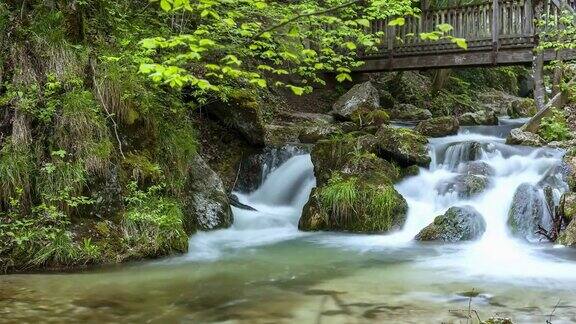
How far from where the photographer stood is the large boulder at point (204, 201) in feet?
26.7

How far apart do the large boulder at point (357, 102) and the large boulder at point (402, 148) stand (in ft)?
11.7

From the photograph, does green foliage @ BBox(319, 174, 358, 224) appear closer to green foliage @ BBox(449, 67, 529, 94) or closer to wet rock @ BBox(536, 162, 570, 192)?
wet rock @ BBox(536, 162, 570, 192)

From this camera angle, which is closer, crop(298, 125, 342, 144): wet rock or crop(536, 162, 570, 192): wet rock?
crop(536, 162, 570, 192): wet rock

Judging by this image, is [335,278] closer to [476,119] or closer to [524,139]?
[524,139]

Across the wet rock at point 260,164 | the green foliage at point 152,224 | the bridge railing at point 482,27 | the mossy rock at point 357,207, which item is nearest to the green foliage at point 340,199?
the mossy rock at point 357,207

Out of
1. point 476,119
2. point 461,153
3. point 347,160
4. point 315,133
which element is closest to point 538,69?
point 476,119

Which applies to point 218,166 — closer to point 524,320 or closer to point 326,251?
point 326,251

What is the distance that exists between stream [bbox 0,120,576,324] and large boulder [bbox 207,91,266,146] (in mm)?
1796

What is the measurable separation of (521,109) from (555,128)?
687 cm

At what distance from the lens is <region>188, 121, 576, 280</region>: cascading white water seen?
257 inches

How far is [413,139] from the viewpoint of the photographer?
9992 millimetres

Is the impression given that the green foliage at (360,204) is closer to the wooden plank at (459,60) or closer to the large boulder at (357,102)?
the large boulder at (357,102)

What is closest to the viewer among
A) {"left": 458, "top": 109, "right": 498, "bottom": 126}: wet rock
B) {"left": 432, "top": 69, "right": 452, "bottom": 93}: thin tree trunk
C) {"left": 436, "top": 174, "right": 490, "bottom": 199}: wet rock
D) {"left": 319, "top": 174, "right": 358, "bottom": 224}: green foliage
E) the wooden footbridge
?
{"left": 319, "top": 174, "right": 358, "bottom": 224}: green foliage

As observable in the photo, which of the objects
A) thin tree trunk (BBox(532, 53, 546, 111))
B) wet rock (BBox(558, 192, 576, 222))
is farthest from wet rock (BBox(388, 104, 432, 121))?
wet rock (BBox(558, 192, 576, 222))
